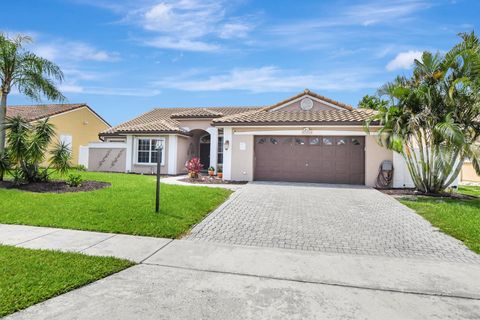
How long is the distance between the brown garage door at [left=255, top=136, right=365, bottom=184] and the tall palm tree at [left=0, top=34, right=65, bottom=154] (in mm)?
11141

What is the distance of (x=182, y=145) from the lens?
20.5m

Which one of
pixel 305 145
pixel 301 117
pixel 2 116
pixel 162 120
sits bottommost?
pixel 305 145

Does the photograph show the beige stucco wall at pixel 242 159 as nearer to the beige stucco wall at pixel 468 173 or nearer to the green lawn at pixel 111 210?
the green lawn at pixel 111 210

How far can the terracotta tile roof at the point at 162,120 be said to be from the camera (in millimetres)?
19375

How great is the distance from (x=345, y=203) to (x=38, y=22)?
13976mm

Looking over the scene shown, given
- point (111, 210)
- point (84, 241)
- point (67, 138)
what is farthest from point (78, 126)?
point (84, 241)

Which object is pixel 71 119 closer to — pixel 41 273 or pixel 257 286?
pixel 41 273

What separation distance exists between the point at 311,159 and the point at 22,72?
1497cm

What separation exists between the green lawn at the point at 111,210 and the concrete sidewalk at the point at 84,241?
31 centimetres

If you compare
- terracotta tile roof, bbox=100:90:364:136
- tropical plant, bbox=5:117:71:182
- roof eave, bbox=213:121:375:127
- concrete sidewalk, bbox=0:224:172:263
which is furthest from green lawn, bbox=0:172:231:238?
terracotta tile roof, bbox=100:90:364:136

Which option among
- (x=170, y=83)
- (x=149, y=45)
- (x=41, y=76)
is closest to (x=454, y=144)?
(x=149, y=45)

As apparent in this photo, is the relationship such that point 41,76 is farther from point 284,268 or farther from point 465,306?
point 465,306

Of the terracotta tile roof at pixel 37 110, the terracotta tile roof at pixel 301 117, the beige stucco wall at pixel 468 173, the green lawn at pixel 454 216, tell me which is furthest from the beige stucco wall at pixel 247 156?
the terracotta tile roof at pixel 37 110

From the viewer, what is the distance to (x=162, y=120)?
21.9 meters
